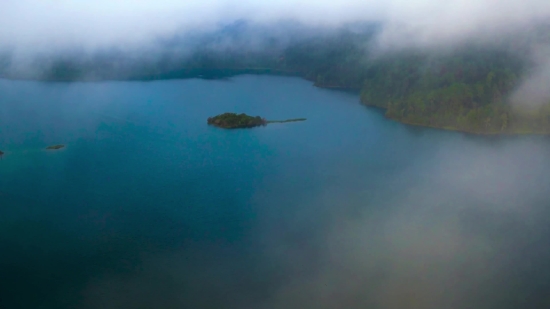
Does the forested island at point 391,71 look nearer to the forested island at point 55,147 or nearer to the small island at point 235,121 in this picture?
the small island at point 235,121

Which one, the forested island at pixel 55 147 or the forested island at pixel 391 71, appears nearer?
the forested island at pixel 55 147

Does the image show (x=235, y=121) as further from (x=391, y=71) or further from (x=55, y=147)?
(x=391, y=71)

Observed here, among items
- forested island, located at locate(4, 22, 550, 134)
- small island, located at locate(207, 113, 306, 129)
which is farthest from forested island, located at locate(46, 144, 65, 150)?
forested island, located at locate(4, 22, 550, 134)

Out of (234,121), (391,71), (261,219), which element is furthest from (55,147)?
(391,71)

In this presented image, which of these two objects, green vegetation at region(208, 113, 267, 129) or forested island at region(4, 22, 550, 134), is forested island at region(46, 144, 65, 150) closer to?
green vegetation at region(208, 113, 267, 129)

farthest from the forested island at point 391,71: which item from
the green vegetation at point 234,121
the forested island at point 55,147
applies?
the forested island at point 55,147

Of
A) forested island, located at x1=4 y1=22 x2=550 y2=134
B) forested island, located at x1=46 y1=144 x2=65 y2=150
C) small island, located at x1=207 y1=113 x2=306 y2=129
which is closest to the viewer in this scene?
forested island, located at x1=46 y1=144 x2=65 y2=150
